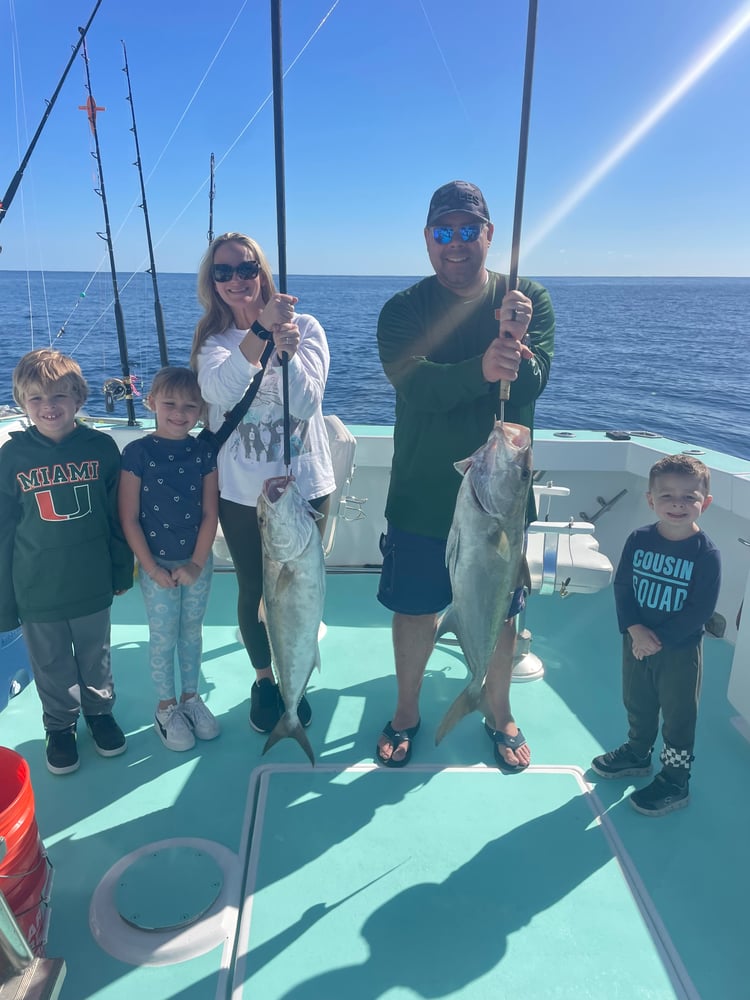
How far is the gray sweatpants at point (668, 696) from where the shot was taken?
2.54m

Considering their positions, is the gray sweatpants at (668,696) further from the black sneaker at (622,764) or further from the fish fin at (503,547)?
the fish fin at (503,547)

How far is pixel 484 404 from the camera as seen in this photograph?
2535mm

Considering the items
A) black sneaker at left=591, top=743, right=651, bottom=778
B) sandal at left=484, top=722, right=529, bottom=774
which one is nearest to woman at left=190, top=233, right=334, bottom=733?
sandal at left=484, top=722, right=529, bottom=774

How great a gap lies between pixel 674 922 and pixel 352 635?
230 centimetres

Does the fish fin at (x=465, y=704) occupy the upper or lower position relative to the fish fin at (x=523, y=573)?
lower

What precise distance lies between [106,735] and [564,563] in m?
2.37

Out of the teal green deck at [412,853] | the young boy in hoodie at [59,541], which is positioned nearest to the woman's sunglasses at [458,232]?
the young boy in hoodie at [59,541]

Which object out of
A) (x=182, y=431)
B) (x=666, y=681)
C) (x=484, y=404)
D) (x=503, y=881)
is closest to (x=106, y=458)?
(x=182, y=431)

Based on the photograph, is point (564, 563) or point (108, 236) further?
point (108, 236)

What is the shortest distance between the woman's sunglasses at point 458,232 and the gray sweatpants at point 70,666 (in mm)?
2120

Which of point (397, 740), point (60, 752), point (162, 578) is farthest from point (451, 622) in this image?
point (60, 752)

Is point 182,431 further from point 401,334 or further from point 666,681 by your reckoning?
point 666,681

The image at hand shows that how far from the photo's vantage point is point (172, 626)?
2.88 m

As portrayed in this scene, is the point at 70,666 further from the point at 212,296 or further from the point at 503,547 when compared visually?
the point at 503,547
